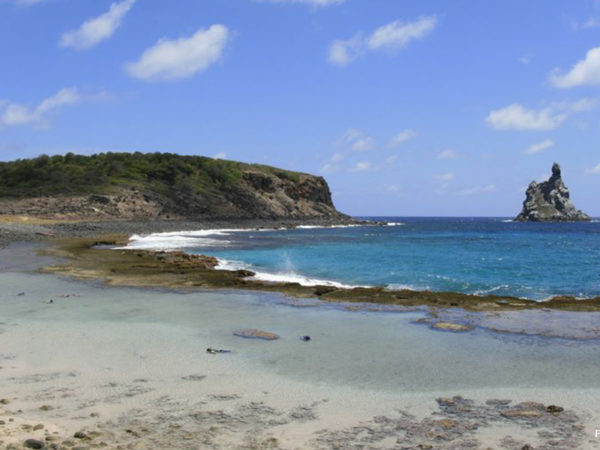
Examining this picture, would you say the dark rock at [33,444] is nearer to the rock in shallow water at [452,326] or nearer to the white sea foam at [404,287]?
the rock in shallow water at [452,326]

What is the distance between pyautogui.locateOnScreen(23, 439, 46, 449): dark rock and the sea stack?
639 feet

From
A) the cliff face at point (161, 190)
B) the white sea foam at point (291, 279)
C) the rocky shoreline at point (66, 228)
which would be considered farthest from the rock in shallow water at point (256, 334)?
the cliff face at point (161, 190)

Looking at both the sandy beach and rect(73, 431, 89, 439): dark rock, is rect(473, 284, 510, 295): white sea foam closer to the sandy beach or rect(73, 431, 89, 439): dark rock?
the sandy beach

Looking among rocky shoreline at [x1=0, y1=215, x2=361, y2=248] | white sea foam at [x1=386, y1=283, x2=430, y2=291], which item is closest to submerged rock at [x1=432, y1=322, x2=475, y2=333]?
white sea foam at [x1=386, y1=283, x2=430, y2=291]

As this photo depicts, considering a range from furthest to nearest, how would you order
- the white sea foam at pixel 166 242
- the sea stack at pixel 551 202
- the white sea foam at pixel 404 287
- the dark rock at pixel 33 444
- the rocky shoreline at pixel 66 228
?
the sea stack at pixel 551 202 → the rocky shoreline at pixel 66 228 → the white sea foam at pixel 166 242 → the white sea foam at pixel 404 287 → the dark rock at pixel 33 444

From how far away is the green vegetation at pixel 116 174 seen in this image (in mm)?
96438

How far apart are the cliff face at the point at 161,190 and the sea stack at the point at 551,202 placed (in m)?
80.5

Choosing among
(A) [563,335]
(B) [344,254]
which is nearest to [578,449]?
(A) [563,335]

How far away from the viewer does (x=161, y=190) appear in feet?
355

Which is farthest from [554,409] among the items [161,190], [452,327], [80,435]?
[161,190]

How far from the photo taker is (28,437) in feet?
21.1

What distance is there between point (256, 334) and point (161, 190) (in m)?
99.5

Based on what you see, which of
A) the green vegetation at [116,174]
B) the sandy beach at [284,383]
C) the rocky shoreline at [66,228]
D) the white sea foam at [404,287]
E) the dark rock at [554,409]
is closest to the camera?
the sandy beach at [284,383]

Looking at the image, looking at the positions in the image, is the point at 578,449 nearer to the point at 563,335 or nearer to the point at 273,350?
the point at 273,350
